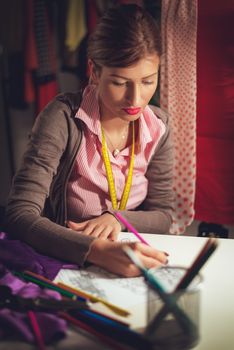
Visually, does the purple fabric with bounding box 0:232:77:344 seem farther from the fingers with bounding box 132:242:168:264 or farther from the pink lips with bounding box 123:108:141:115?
the pink lips with bounding box 123:108:141:115

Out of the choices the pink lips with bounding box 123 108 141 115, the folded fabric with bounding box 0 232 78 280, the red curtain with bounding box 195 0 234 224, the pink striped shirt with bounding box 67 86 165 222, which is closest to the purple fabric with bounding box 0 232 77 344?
the folded fabric with bounding box 0 232 78 280

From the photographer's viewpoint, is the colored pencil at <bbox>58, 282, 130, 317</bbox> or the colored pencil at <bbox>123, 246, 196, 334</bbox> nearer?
the colored pencil at <bbox>123, 246, 196, 334</bbox>

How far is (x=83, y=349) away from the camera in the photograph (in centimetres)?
78

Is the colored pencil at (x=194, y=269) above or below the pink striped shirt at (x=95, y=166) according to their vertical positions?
above

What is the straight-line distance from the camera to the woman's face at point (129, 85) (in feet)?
4.26

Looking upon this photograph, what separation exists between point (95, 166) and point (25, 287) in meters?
0.61

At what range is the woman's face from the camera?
51.1 inches

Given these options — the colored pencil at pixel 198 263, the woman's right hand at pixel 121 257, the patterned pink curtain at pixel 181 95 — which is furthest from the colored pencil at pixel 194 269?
the patterned pink curtain at pixel 181 95

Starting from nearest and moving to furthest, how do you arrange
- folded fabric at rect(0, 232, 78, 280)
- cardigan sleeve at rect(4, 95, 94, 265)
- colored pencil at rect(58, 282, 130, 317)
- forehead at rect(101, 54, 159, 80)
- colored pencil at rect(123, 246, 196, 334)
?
colored pencil at rect(123, 246, 196, 334)
colored pencil at rect(58, 282, 130, 317)
folded fabric at rect(0, 232, 78, 280)
cardigan sleeve at rect(4, 95, 94, 265)
forehead at rect(101, 54, 159, 80)

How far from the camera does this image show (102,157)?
4.82ft

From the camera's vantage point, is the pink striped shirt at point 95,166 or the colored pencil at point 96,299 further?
the pink striped shirt at point 95,166

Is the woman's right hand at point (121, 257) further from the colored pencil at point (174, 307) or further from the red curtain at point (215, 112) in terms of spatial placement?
the red curtain at point (215, 112)

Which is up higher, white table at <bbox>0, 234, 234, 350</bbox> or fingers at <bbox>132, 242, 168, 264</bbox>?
fingers at <bbox>132, 242, 168, 264</bbox>

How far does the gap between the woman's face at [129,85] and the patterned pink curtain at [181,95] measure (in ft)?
1.97
